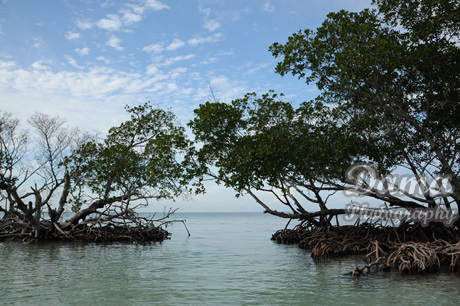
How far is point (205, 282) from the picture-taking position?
1112cm

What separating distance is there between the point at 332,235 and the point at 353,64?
778 cm

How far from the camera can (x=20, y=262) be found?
581 inches

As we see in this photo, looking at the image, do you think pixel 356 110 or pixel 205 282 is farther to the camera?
pixel 356 110

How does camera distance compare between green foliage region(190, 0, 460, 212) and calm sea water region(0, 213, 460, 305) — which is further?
green foliage region(190, 0, 460, 212)

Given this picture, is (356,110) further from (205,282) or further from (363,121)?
(205,282)

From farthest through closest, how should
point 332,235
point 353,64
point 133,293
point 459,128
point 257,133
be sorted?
1. point 332,235
2. point 257,133
3. point 459,128
4. point 353,64
5. point 133,293

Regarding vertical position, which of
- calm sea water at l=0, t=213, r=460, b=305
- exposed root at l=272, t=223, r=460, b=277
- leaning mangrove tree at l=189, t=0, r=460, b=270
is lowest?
calm sea water at l=0, t=213, r=460, b=305

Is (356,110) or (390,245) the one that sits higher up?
(356,110)

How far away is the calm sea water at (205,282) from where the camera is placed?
29.2 feet

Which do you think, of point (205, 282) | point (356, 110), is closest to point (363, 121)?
point (356, 110)

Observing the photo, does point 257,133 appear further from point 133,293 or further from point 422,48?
point 133,293

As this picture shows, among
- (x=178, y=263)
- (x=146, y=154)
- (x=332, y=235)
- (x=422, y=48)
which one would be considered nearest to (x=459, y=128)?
(x=422, y=48)

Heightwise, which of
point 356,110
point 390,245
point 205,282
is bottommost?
point 205,282

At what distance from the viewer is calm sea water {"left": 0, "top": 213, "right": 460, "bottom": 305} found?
890 cm
